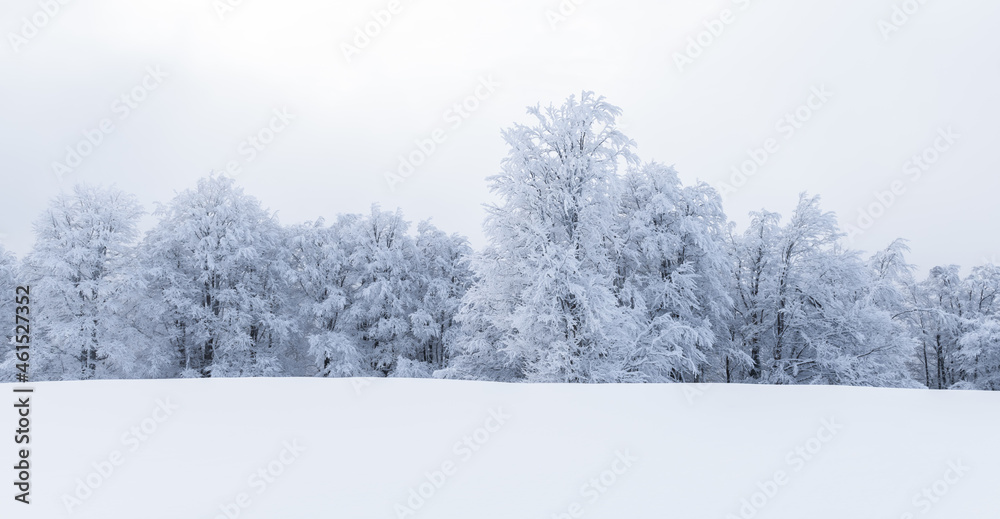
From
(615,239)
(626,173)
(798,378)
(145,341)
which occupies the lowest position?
(798,378)

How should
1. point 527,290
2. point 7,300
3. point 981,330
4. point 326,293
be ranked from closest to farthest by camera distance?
point 527,290 < point 981,330 < point 7,300 < point 326,293

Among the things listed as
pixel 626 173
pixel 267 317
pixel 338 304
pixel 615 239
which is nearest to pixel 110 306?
pixel 267 317

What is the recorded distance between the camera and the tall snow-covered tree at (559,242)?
14094 mm

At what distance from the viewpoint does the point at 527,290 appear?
14.0 metres

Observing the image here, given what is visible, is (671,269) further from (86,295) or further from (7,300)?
(7,300)

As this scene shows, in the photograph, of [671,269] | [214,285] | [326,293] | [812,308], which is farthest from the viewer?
[326,293]

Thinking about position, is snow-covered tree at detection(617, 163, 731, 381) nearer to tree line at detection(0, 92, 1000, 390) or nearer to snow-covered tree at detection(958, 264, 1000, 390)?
tree line at detection(0, 92, 1000, 390)

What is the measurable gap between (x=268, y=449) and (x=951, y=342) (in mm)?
30029

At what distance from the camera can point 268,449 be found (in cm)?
469

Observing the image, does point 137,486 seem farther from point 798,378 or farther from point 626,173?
point 798,378

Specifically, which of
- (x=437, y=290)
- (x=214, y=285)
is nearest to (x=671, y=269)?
(x=437, y=290)

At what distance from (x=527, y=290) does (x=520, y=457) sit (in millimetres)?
9623

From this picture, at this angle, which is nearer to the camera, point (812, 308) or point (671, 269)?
point (671, 269)

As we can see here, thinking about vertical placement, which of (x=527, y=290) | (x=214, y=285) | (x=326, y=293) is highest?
(x=214, y=285)
